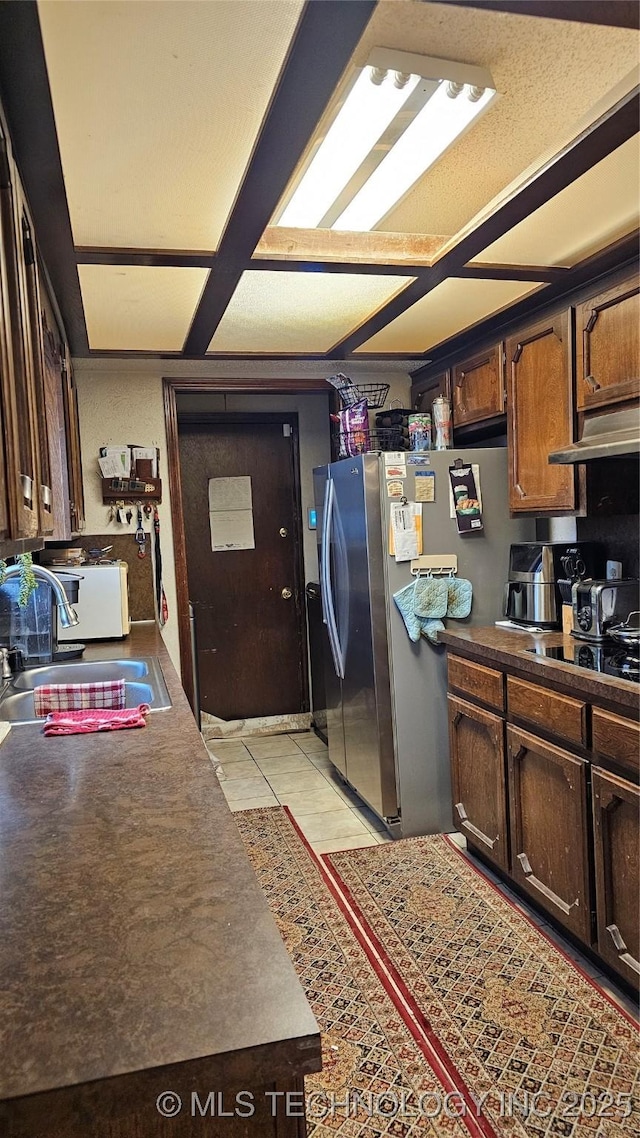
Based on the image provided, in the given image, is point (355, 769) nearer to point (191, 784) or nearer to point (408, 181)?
point (191, 784)

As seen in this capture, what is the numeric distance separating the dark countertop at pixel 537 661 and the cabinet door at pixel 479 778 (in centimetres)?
22

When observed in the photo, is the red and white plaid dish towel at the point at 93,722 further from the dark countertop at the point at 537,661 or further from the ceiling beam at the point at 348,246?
the ceiling beam at the point at 348,246

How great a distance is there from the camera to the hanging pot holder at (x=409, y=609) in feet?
9.50

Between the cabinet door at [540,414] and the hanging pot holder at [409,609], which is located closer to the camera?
the cabinet door at [540,414]

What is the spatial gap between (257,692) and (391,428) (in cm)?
197

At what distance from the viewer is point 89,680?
7.93ft

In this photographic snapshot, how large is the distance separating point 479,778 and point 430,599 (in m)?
0.72

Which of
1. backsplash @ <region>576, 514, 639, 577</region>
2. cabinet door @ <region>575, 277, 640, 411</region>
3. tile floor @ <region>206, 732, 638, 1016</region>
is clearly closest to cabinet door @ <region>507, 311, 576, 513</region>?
cabinet door @ <region>575, 277, 640, 411</region>

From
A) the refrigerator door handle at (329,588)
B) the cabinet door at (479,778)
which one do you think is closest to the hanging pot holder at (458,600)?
the cabinet door at (479,778)

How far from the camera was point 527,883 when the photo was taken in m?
2.28

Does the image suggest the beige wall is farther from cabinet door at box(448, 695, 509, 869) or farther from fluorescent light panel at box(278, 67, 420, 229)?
fluorescent light panel at box(278, 67, 420, 229)

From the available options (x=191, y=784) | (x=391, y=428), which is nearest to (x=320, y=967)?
(x=191, y=784)

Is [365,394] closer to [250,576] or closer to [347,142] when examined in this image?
[250,576]

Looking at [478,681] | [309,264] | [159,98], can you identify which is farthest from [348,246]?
[478,681]
